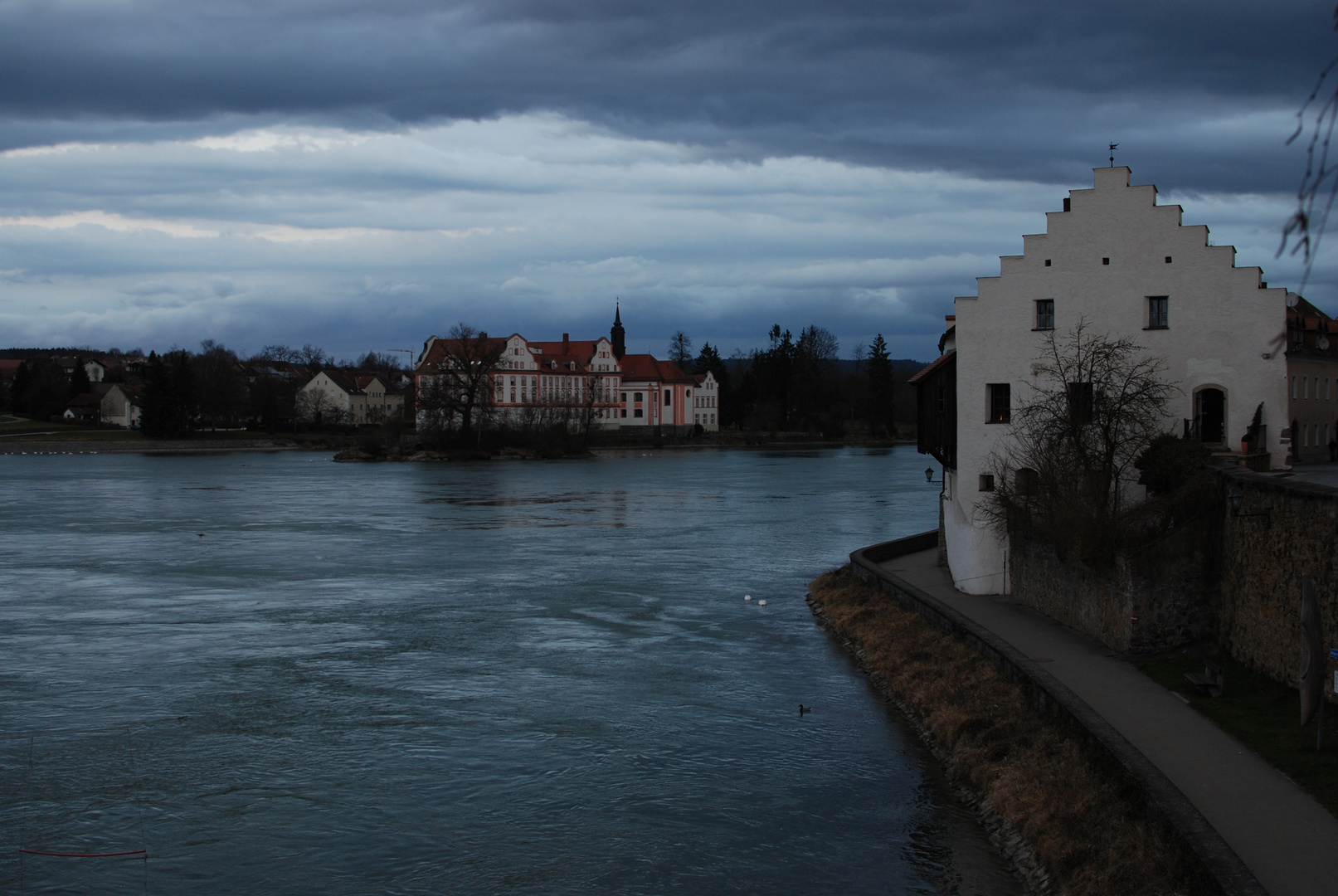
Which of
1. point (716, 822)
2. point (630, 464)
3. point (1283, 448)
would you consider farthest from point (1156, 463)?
point (630, 464)

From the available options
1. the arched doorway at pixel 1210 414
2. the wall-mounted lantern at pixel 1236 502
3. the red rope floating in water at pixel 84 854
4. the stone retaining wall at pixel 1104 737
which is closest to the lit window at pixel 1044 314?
the arched doorway at pixel 1210 414

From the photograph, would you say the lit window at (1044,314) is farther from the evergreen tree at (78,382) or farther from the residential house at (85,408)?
the evergreen tree at (78,382)

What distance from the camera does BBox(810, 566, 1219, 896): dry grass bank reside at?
936cm

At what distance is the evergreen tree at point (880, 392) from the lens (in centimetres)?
13400

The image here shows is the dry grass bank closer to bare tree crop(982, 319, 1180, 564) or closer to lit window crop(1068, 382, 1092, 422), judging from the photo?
bare tree crop(982, 319, 1180, 564)

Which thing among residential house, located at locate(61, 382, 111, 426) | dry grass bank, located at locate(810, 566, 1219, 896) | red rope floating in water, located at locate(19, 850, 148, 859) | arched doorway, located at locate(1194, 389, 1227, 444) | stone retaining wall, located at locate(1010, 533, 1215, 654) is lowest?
red rope floating in water, located at locate(19, 850, 148, 859)

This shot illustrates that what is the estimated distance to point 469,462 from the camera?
300 feet

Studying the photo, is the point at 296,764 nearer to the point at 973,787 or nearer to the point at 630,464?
the point at 973,787

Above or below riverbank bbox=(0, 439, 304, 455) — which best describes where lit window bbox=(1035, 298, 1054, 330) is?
above

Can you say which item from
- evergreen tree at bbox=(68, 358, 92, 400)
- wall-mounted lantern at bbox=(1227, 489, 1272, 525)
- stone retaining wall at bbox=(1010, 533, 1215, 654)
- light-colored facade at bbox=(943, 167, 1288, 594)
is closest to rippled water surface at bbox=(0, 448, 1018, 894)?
stone retaining wall at bbox=(1010, 533, 1215, 654)

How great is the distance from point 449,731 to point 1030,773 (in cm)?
748

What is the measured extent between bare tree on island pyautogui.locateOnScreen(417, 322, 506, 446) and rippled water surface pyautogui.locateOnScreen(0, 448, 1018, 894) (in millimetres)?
59205

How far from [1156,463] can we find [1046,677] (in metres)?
5.48

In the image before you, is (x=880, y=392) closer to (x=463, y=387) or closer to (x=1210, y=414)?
(x=463, y=387)
